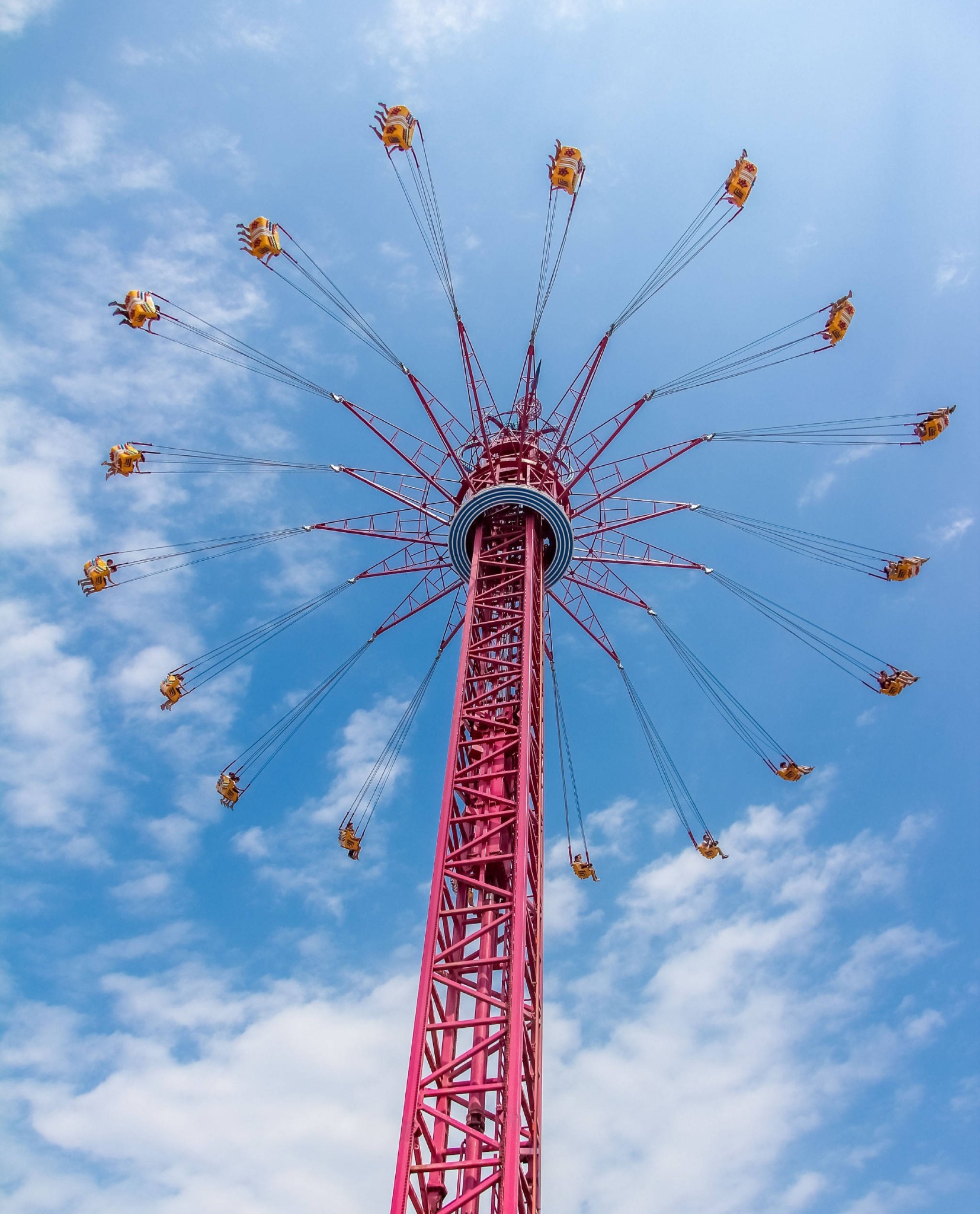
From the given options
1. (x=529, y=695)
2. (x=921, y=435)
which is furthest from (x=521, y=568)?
(x=921, y=435)

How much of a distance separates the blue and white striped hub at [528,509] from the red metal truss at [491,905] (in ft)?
1.60

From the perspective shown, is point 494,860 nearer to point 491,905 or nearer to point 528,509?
point 491,905

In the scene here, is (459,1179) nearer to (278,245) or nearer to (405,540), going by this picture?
(405,540)

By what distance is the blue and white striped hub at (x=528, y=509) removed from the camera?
95.7ft

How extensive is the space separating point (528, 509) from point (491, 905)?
1189 cm

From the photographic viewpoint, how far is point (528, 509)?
29.6 metres

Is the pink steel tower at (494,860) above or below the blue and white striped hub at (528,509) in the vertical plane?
below

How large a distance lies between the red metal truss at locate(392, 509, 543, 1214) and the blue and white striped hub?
488 mm

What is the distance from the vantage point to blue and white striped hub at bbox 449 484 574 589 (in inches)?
1148

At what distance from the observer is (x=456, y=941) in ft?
74.3

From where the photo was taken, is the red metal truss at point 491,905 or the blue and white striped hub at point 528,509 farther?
the blue and white striped hub at point 528,509

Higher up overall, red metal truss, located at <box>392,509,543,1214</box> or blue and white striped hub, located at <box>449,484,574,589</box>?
blue and white striped hub, located at <box>449,484,574,589</box>

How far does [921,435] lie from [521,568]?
13948mm

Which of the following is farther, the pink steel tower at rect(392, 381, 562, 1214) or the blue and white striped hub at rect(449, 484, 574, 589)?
the blue and white striped hub at rect(449, 484, 574, 589)
